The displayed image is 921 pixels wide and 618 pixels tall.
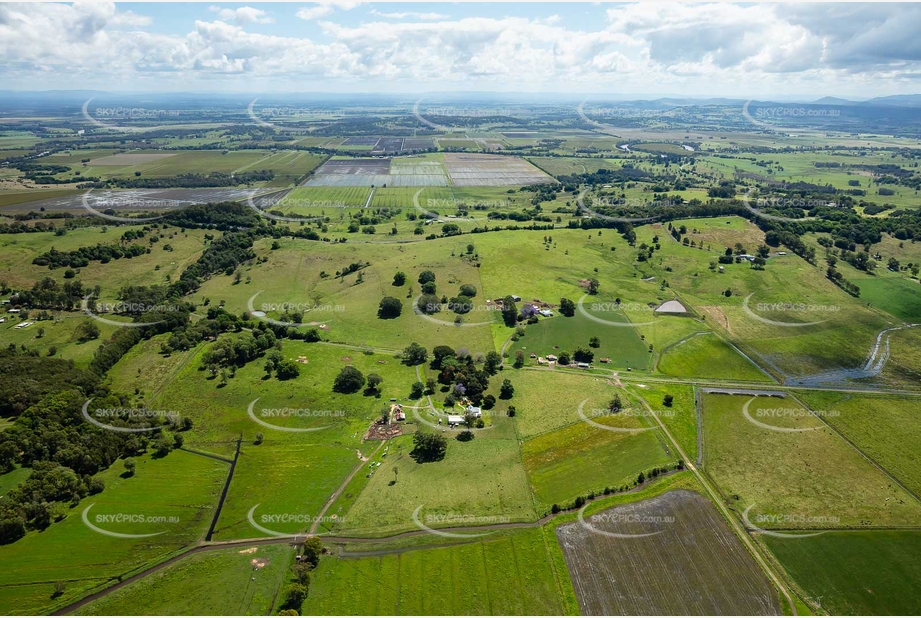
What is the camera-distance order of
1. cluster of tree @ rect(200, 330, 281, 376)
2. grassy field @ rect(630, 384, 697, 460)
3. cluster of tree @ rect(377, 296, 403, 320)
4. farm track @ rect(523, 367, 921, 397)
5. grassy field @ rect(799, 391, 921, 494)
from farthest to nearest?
cluster of tree @ rect(377, 296, 403, 320), cluster of tree @ rect(200, 330, 281, 376), farm track @ rect(523, 367, 921, 397), grassy field @ rect(630, 384, 697, 460), grassy field @ rect(799, 391, 921, 494)

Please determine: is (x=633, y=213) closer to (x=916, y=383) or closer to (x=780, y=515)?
(x=916, y=383)

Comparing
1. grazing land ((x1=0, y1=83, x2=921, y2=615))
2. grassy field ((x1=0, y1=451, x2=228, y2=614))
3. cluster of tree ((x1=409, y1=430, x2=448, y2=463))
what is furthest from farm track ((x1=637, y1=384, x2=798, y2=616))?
grassy field ((x1=0, y1=451, x2=228, y2=614))

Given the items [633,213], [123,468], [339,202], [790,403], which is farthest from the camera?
[339,202]

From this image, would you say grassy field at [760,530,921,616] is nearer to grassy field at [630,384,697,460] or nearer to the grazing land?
the grazing land

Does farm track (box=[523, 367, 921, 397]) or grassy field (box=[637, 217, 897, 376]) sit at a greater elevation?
grassy field (box=[637, 217, 897, 376])

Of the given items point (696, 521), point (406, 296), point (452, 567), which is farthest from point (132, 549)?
point (406, 296)

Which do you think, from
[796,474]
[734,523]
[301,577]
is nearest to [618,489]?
[734,523]

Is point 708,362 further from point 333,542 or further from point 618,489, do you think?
point 333,542
